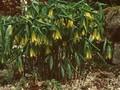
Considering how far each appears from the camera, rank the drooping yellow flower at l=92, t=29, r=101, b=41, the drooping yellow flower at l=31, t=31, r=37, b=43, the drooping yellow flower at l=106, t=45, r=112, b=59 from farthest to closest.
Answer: the drooping yellow flower at l=106, t=45, r=112, b=59 → the drooping yellow flower at l=92, t=29, r=101, b=41 → the drooping yellow flower at l=31, t=31, r=37, b=43

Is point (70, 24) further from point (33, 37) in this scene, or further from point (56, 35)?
point (33, 37)

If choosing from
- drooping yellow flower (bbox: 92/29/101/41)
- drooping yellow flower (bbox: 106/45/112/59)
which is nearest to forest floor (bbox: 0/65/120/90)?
drooping yellow flower (bbox: 106/45/112/59)

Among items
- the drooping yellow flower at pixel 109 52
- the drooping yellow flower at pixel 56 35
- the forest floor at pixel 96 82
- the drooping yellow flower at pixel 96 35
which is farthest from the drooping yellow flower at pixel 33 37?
the drooping yellow flower at pixel 109 52

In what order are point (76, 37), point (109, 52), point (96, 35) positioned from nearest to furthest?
point (76, 37) < point (96, 35) < point (109, 52)

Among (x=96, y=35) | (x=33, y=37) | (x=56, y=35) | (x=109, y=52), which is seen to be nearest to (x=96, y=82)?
(x=109, y=52)

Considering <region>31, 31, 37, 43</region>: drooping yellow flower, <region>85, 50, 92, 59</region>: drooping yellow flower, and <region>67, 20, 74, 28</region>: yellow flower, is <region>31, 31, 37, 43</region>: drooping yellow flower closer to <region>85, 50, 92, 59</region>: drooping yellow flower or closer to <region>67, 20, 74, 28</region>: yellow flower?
<region>67, 20, 74, 28</region>: yellow flower

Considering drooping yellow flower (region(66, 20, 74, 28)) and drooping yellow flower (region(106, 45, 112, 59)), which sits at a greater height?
drooping yellow flower (region(66, 20, 74, 28))

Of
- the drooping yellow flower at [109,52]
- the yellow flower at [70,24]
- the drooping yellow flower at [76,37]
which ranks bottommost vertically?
the drooping yellow flower at [109,52]

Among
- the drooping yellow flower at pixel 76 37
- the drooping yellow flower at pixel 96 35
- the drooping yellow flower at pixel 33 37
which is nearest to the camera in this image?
the drooping yellow flower at pixel 33 37

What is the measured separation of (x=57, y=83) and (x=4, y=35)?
105 centimetres

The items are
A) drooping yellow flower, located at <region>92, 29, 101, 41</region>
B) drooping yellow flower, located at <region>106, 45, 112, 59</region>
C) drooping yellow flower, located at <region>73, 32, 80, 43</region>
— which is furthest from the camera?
drooping yellow flower, located at <region>106, 45, 112, 59</region>

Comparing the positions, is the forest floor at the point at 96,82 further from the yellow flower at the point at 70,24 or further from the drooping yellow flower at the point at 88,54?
the yellow flower at the point at 70,24

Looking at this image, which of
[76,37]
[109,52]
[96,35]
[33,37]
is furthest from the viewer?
[109,52]

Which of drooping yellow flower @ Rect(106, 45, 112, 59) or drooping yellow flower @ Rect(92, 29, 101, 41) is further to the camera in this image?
drooping yellow flower @ Rect(106, 45, 112, 59)
